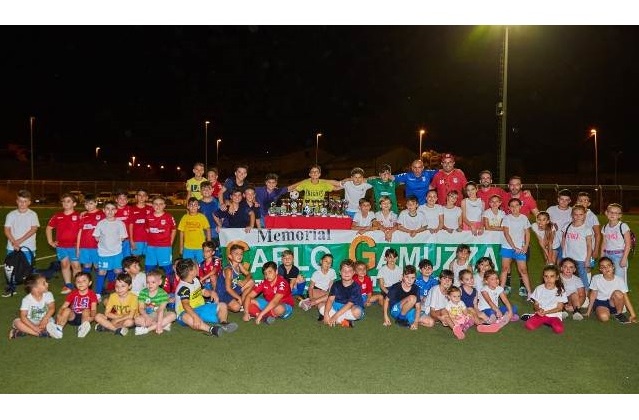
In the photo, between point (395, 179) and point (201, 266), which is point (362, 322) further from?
point (395, 179)

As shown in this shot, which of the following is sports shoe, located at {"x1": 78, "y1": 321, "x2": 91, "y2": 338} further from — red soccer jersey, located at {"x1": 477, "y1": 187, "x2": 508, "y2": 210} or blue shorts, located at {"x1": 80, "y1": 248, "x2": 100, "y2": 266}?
red soccer jersey, located at {"x1": 477, "y1": 187, "x2": 508, "y2": 210}

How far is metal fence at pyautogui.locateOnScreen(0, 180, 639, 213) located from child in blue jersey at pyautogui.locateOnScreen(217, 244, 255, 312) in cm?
2677

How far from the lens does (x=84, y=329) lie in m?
6.16

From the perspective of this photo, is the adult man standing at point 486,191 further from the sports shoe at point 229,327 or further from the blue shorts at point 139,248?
the blue shorts at point 139,248

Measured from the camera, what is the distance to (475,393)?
4.57 meters

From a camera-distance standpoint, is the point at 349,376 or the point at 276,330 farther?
the point at 276,330

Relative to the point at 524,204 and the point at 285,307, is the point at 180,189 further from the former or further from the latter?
the point at 285,307

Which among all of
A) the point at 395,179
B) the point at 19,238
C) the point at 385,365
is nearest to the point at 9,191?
the point at 19,238

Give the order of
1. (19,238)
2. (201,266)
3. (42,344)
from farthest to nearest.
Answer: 1. (19,238)
2. (201,266)
3. (42,344)

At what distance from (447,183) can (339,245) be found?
2362 millimetres

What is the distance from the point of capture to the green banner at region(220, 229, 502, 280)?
8.70 meters

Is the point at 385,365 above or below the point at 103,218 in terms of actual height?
below

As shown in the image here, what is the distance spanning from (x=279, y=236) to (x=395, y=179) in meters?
2.53

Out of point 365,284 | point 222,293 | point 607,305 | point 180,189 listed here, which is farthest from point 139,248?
point 180,189
